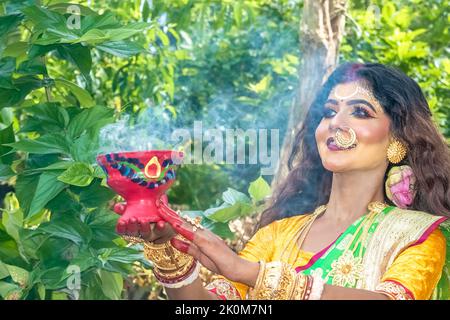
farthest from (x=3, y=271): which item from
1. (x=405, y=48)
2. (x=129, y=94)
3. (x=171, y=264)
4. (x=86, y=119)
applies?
(x=405, y=48)

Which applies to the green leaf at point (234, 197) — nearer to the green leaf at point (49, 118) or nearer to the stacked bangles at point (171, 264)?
the green leaf at point (49, 118)

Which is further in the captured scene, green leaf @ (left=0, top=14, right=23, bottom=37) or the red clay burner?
green leaf @ (left=0, top=14, right=23, bottom=37)

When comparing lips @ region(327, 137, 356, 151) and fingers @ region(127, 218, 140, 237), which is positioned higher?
lips @ region(327, 137, 356, 151)

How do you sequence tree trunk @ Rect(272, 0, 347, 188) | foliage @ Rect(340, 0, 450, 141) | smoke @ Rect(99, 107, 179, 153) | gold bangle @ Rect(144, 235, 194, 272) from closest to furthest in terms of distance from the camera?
1. gold bangle @ Rect(144, 235, 194, 272)
2. smoke @ Rect(99, 107, 179, 153)
3. tree trunk @ Rect(272, 0, 347, 188)
4. foliage @ Rect(340, 0, 450, 141)

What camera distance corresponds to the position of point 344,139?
2305 millimetres

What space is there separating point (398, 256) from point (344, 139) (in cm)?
32

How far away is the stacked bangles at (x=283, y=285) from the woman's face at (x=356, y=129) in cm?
36

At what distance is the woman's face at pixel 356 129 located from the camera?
2307 mm

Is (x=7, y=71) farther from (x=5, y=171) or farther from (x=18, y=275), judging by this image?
(x=18, y=275)

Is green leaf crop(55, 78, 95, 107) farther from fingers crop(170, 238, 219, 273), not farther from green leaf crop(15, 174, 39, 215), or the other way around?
fingers crop(170, 238, 219, 273)

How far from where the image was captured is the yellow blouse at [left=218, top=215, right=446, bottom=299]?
2.16 m

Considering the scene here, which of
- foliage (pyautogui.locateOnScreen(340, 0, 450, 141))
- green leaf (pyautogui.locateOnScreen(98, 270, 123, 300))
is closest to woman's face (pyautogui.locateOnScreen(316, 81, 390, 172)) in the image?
green leaf (pyautogui.locateOnScreen(98, 270, 123, 300))

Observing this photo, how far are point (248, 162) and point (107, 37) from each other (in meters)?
1.95
